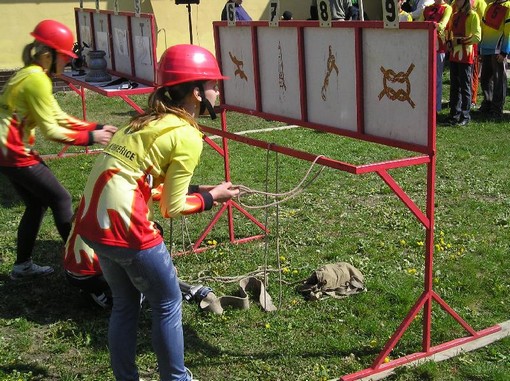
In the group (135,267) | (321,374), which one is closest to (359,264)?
(321,374)

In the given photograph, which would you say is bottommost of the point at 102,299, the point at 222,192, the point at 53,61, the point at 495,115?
the point at 102,299

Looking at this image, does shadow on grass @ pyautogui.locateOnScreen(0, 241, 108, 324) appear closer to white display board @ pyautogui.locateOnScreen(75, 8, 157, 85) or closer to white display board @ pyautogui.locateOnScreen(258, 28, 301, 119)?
white display board @ pyautogui.locateOnScreen(258, 28, 301, 119)

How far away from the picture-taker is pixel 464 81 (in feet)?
35.4

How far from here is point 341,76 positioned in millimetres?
4363

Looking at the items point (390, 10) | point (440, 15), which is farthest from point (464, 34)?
point (390, 10)

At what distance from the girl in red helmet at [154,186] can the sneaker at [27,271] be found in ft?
7.23

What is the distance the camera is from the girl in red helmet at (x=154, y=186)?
3340mm

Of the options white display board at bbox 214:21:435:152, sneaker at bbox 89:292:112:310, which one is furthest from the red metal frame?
sneaker at bbox 89:292:112:310

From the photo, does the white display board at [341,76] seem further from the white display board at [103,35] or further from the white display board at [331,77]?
the white display board at [103,35]

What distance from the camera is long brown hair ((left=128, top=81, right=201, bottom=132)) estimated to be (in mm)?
3398

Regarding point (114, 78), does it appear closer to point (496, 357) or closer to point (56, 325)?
point (56, 325)

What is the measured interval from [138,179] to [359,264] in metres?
2.71

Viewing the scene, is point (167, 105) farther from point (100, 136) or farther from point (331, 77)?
point (100, 136)

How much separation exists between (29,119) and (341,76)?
2.22 metres
